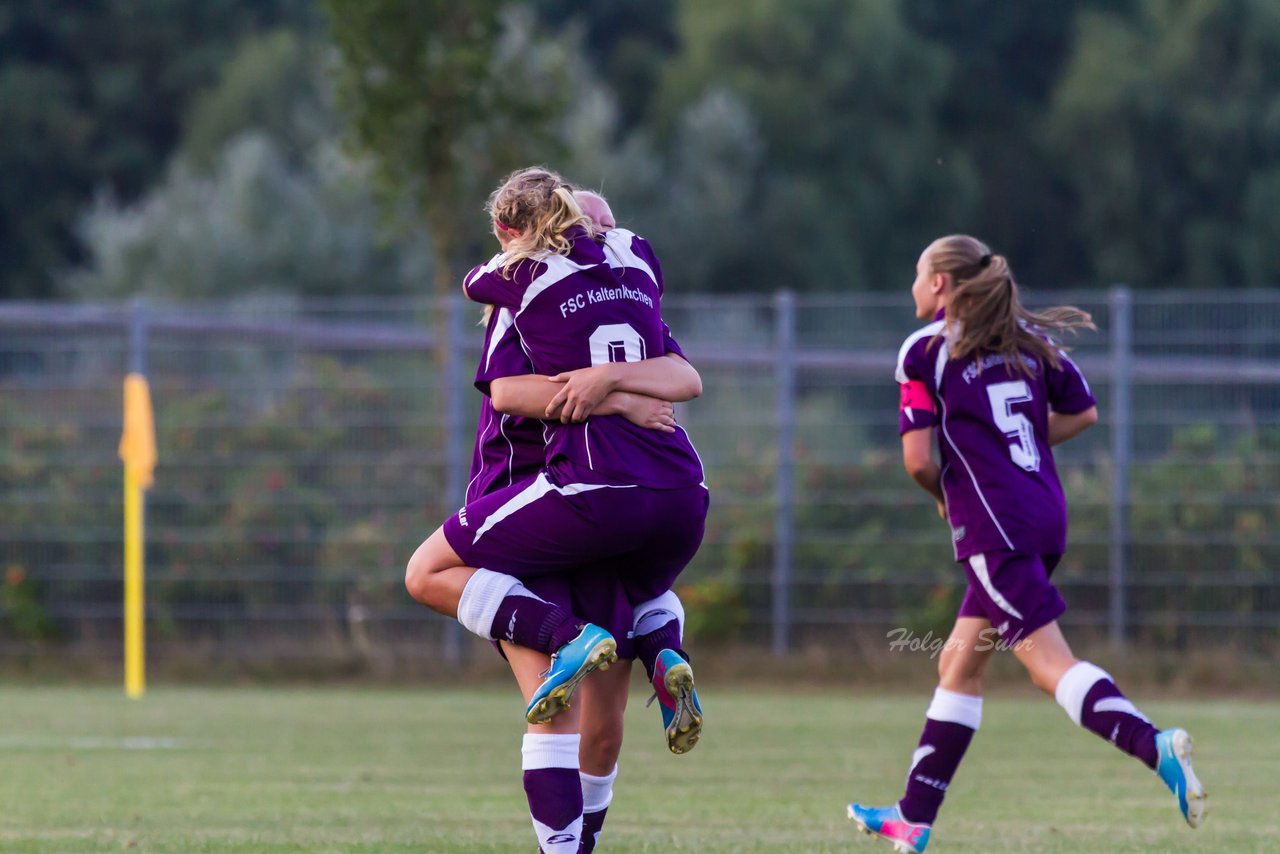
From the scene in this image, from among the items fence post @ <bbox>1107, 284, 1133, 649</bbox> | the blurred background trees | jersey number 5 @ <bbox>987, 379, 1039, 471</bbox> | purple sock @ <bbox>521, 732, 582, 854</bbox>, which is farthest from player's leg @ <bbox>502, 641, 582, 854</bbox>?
the blurred background trees

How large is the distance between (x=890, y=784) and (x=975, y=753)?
5.19ft

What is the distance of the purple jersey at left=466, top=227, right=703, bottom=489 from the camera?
4672 mm

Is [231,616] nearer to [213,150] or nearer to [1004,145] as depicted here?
[213,150]

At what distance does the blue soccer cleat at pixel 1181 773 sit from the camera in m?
5.07

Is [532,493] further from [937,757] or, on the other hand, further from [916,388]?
[937,757]

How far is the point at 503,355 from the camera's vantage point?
4.85 metres

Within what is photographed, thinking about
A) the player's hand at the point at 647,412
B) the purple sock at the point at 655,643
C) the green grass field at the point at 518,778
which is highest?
the player's hand at the point at 647,412

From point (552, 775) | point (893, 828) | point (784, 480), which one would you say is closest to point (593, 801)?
point (552, 775)

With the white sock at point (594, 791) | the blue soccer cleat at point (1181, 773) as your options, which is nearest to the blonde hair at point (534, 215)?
the white sock at point (594, 791)

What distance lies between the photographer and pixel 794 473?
14273mm

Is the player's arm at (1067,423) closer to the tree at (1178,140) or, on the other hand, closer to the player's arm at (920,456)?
the player's arm at (920,456)

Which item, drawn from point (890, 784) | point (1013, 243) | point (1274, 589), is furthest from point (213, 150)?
point (890, 784)

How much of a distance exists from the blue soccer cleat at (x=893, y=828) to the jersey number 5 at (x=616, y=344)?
1.83 meters

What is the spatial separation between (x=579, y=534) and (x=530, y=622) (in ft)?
0.84
